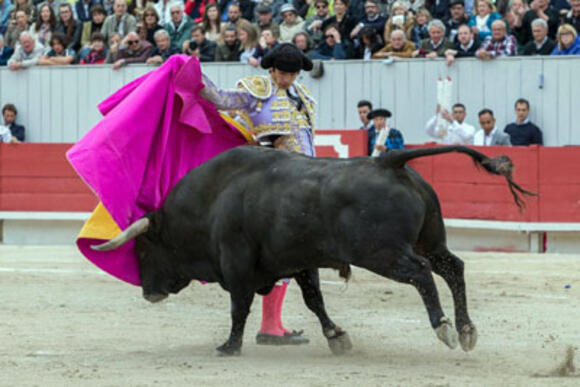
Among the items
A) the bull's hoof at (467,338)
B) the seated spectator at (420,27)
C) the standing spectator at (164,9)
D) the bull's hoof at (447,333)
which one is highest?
the standing spectator at (164,9)

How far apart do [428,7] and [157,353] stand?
6.49 metres

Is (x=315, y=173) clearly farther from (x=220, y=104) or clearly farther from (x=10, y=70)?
(x=10, y=70)

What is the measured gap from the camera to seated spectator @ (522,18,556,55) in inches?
396

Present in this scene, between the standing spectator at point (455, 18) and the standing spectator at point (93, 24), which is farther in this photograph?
the standing spectator at point (93, 24)

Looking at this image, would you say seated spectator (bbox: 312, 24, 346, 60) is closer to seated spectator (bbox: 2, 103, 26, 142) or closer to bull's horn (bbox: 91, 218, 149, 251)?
seated spectator (bbox: 2, 103, 26, 142)

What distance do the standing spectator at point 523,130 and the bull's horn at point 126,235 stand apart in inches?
215

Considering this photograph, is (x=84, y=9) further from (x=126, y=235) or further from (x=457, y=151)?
(x=457, y=151)

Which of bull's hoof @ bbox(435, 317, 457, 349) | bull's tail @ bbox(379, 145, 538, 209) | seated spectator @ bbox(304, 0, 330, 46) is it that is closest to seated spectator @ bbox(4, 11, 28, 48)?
seated spectator @ bbox(304, 0, 330, 46)

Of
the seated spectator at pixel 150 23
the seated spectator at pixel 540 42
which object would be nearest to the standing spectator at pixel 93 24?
the seated spectator at pixel 150 23

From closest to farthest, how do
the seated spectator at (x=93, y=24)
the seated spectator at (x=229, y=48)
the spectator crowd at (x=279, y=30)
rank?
the spectator crowd at (x=279, y=30), the seated spectator at (x=229, y=48), the seated spectator at (x=93, y=24)

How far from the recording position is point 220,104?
17.8 ft

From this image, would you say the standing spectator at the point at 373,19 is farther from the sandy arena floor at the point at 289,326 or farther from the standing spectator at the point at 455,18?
the sandy arena floor at the point at 289,326

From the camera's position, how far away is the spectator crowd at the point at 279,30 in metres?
10.3

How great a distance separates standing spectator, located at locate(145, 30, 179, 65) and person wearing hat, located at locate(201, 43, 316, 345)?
6.23m
